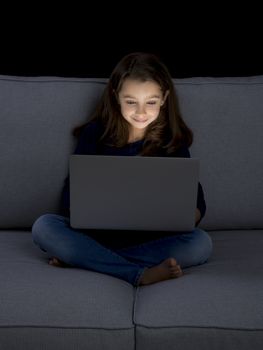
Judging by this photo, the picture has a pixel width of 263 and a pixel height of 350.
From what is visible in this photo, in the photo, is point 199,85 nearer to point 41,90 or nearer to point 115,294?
point 41,90

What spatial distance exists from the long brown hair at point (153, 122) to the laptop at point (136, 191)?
452 millimetres

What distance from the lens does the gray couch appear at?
60.3 inches

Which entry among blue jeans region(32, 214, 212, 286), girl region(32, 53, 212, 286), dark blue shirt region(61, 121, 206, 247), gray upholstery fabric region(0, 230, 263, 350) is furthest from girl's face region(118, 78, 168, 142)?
gray upholstery fabric region(0, 230, 263, 350)

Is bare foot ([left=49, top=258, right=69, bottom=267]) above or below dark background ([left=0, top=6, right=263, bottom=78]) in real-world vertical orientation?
below

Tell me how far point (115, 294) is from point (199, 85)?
92 centimetres

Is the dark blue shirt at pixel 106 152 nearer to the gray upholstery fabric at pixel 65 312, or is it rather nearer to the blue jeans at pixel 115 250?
the blue jeans at pixel 115 250

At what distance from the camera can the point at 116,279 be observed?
1.80m

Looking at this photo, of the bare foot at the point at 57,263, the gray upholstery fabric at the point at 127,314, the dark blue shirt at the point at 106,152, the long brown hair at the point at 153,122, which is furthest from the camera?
the long brown hair at the point at 153,122

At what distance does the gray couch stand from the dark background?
0.39 metres

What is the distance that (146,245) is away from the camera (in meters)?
1.96

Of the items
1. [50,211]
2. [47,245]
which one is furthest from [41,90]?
[47,245]

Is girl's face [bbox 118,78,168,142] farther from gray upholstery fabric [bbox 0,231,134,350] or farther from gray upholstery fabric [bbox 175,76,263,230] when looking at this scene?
gray upholstery fabric [bbox 0,231,134,350]

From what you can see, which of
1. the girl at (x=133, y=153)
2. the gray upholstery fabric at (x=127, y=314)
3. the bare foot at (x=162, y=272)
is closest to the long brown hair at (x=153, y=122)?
the girl at (x=133, y=153)

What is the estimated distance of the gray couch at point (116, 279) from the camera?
60.3 inches
